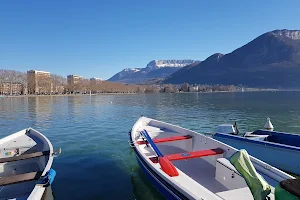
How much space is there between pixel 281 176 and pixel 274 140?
8.80 m

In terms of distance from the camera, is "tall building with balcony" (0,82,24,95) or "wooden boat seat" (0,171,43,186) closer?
"wooden boat seat" (0,171,43,186)

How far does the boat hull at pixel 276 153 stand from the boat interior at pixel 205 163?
3.67 metres

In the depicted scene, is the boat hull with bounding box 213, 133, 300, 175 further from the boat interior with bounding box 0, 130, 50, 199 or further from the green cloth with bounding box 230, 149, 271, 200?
the boat interior with bounding box 0, 130, 50, 199

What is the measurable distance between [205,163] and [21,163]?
7.84 m

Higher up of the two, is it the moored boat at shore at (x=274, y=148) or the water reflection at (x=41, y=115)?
the moored boat at shore at (x=274, y=148)

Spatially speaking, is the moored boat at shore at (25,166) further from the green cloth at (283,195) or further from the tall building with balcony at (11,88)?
the tall building with balcony at (11,88)

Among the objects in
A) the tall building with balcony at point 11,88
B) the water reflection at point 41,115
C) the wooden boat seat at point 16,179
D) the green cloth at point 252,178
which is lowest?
the water reflection at point 41,115

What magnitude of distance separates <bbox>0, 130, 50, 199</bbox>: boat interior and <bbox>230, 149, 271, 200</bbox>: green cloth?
5.96m

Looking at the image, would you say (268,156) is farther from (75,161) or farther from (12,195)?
(12,195)

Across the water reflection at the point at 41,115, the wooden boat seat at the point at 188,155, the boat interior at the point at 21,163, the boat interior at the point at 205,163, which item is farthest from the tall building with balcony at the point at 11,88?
the wooden boat seat at the point at 188,155

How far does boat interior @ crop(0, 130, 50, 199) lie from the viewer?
23.5ft

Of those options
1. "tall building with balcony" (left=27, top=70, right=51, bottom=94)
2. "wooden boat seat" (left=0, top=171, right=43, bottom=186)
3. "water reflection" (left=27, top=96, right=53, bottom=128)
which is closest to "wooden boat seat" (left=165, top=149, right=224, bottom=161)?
"wooden boat seat" (left=0, top=171, right=43, bottom=186)

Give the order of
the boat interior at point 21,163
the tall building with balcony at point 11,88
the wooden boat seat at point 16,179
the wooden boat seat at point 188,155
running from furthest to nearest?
the tall building with balcony at point 11,88 → the wooden boat seat at point 188,155 → the boat interior at point 21,163 → the wooden boat seat at point 16,179

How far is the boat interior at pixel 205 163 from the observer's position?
669 centimetres
